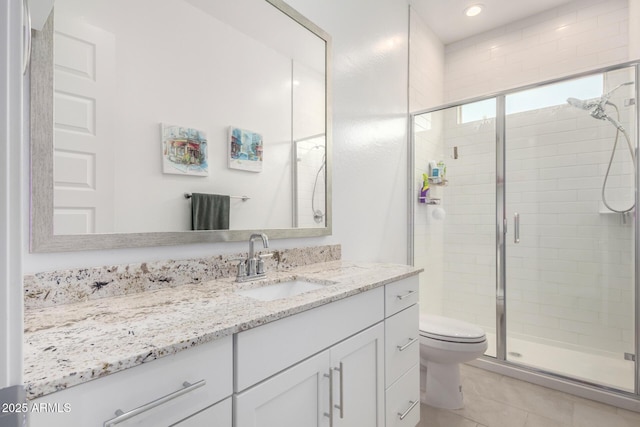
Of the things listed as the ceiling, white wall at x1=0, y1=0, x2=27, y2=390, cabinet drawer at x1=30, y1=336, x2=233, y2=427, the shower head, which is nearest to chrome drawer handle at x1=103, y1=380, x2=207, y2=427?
cabinet drawer at x1=30, y1=336, x2=233, y2=427

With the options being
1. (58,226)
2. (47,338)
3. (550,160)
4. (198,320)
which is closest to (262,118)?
(58,226)

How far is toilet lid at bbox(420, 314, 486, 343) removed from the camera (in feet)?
5.91

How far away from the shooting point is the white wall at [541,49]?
2.57 m

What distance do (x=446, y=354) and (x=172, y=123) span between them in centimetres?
176

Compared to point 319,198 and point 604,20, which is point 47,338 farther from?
point 604,20

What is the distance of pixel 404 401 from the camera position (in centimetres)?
150

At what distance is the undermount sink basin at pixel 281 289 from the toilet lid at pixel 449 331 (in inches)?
35.2

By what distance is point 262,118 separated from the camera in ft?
4.96

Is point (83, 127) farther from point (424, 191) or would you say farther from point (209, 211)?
point (424, 191)

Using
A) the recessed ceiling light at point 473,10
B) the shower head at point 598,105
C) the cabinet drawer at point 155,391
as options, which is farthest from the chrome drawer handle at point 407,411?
the recessed ceiling light at point 473,10

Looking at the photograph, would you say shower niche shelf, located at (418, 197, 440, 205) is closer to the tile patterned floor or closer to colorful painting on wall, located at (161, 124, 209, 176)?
the tile patterned floor

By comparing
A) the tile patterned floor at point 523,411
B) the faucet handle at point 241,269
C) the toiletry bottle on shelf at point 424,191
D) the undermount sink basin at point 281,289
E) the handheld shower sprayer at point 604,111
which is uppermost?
the handheld shower sprayer at point 604,111

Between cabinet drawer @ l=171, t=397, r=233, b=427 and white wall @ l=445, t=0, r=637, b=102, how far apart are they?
125 inches

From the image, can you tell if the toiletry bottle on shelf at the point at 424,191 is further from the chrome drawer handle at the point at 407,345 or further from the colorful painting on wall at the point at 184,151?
the colorful painting on wall at the point at 184,151
